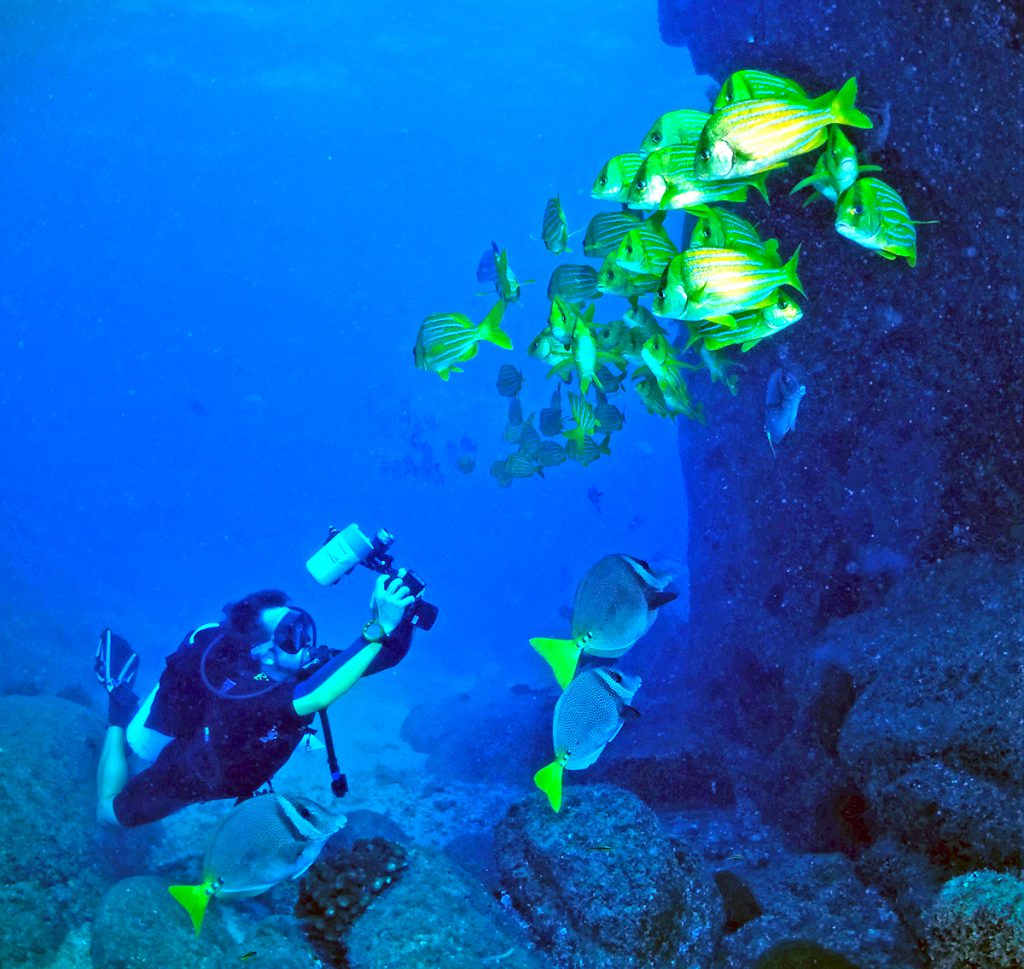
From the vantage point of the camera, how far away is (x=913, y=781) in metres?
4.48

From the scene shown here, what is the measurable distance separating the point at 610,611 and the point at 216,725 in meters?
3.48

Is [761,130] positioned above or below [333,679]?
above

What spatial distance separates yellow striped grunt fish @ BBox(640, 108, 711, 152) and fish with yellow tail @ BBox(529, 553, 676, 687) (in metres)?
2.22

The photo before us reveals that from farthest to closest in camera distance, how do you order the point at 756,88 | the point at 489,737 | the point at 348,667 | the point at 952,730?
1. the point at 489,737
2. the point at 348,667
3. the point at 952,730
4. the point at 756,88

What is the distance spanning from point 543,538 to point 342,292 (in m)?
48.4

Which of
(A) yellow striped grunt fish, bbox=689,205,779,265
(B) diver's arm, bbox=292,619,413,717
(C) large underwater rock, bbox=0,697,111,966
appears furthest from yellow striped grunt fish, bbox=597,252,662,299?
(C) large underwater rock, bbox=0,697,111,966

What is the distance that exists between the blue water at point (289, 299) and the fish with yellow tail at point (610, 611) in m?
16.8

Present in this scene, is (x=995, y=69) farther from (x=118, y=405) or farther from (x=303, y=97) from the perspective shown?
(x=118, y=405)

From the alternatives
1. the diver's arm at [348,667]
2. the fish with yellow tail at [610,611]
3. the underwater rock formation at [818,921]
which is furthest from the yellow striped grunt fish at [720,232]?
the underwater rock formation at [818,921]

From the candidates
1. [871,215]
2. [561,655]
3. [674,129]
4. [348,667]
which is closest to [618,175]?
[674,129]

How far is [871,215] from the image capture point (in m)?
3.60

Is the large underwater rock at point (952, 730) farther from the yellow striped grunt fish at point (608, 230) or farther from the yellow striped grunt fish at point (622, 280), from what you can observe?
the yellow striped grunt fish at point (608, 230)

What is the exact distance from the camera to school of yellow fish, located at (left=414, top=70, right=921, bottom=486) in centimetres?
297

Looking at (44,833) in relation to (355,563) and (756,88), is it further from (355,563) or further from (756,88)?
(756,88)
